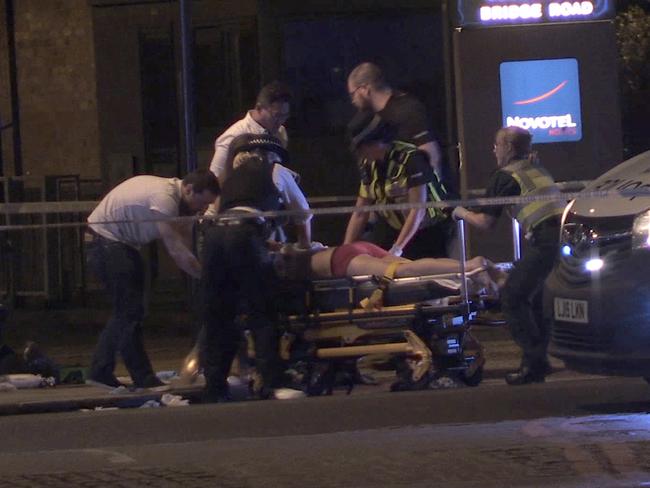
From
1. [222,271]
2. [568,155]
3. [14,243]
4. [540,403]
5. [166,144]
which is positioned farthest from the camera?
[166,144]

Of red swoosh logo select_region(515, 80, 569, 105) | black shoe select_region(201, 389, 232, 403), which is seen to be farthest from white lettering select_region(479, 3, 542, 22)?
black shoe select_region(201, 389, 232, 403)

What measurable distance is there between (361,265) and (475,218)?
87 cm

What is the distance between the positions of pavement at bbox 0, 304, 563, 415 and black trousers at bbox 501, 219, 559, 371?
99 cm

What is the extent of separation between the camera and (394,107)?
30.9 feet

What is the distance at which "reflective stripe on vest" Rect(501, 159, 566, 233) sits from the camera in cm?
876

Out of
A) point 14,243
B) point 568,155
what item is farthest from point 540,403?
point 14,243

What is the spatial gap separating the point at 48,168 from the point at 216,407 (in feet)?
37.5

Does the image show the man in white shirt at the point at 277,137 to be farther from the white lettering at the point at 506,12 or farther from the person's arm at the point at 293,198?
the white lettering at the point at 506,12

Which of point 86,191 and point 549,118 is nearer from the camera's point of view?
point 549,118

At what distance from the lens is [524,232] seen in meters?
8.99

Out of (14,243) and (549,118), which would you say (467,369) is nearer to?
(549,118)

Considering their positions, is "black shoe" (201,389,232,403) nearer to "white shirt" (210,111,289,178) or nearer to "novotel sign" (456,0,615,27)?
"white shirt" (210,111,289,178)

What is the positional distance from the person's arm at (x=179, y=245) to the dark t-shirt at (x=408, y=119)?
156 centimetres

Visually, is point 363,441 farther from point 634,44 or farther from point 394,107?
point 634,44
